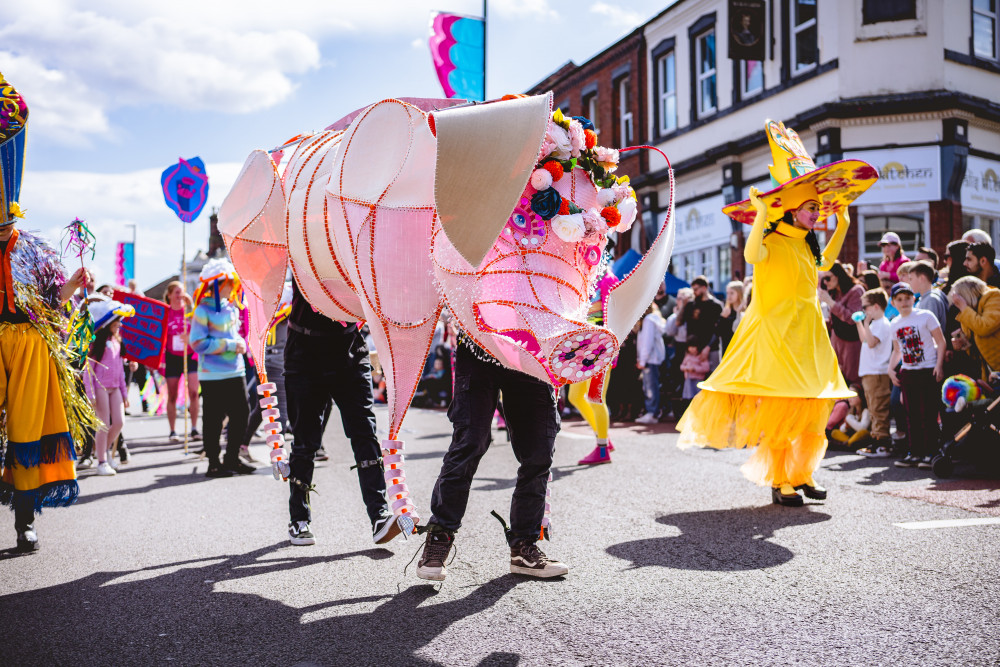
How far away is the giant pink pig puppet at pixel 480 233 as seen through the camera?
294cm

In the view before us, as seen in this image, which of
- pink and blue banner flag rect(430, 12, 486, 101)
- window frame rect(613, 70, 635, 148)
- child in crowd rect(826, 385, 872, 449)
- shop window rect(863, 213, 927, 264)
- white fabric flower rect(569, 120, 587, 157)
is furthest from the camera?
window frame rect(613, 70, 635, 148)

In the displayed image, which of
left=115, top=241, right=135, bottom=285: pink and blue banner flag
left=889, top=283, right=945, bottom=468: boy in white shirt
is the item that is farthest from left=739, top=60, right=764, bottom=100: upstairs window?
left=115, top=241, right=135, bottom=285: pink and blue banner flag

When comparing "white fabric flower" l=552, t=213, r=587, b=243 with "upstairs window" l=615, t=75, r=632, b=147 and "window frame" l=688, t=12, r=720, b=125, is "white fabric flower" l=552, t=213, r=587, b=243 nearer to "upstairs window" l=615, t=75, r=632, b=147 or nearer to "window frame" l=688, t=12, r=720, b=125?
"window frame" l=688, t=12, r=720, b=125

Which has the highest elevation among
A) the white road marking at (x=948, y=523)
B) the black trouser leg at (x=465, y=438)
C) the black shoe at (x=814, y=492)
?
the black trouser leg at (x=465, y=438)

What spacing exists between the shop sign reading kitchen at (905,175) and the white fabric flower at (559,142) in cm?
1350

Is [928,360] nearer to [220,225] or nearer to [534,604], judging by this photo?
[534,604]

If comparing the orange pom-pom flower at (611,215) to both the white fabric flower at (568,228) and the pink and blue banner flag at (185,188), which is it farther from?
the pink and blue banner flag at (185,188)

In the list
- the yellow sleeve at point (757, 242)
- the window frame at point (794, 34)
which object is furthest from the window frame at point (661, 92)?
the yellow sleeve at point (757, 242)

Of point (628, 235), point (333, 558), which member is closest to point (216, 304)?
point (333, 558)

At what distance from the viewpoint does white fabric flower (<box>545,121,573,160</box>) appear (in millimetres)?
3428

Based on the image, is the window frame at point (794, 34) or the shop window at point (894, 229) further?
the window frame at point (794, 34)

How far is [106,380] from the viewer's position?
845 centimetres

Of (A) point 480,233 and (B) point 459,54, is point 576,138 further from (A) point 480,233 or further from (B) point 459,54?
(B) point 459,54

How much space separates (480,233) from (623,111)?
21.9 metres
